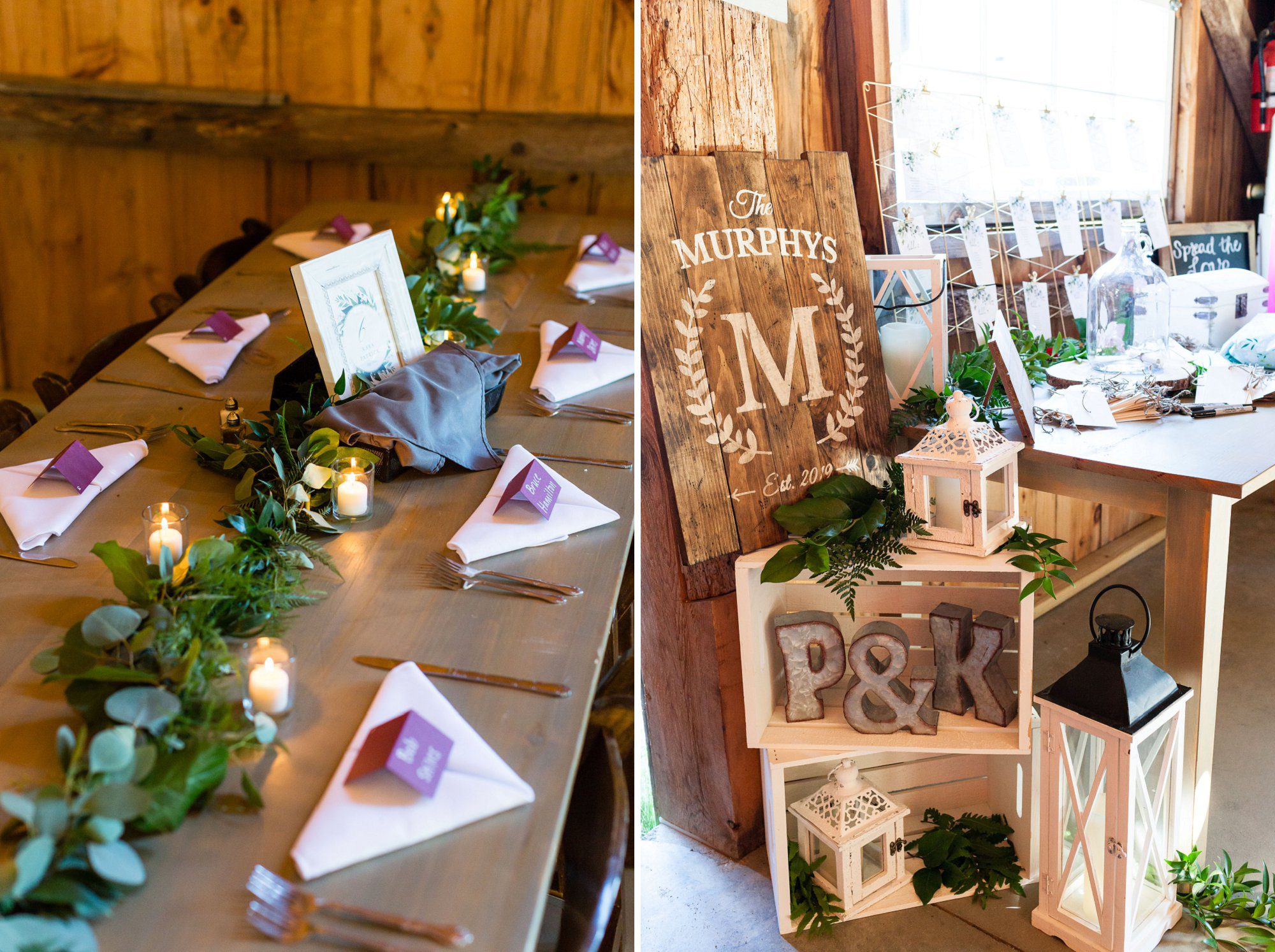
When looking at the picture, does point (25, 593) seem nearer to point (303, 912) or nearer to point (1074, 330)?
point (303, 912)

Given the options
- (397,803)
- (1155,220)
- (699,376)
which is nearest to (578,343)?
(699,376)

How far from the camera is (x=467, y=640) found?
3.84 ft

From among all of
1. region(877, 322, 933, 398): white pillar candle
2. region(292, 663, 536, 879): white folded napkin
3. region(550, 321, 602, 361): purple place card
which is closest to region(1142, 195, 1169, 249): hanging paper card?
region(877, 322, 933, 398): white pillar candle

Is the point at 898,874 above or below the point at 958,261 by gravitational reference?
below

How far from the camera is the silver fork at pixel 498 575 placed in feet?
4.19

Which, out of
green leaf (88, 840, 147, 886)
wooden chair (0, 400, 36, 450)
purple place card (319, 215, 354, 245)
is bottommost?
green leaf (88, 840, 147, 886)

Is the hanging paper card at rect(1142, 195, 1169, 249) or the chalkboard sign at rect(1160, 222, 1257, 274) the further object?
the chalkboard sign at rect(1160, 222, 1257, 274)

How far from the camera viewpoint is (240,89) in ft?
10.7

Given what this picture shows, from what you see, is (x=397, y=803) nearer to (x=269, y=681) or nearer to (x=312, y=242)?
(x=269, y=681)

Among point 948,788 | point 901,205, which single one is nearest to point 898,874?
point 948,788

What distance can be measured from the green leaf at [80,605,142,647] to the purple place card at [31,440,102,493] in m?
0.53

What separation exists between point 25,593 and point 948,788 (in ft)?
5.55

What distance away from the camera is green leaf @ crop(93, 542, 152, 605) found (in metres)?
1.15

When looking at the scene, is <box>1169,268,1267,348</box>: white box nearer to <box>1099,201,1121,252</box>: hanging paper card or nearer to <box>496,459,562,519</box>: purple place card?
<box>1099,201,1121,252</box>: hanging paper card
